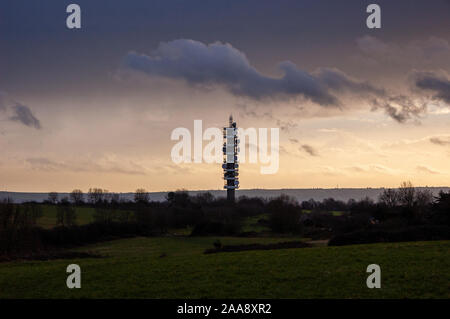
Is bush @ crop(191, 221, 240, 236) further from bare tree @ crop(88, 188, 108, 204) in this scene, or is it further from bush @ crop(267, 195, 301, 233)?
bare tree @ crop(88, 188, 108, 204)

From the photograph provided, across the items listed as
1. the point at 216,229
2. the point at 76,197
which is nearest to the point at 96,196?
the point at 76,197

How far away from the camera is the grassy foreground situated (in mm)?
20250

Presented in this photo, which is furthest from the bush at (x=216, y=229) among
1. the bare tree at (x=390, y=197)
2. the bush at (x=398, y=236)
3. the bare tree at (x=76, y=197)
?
the bare tree at (x=76, y=197)

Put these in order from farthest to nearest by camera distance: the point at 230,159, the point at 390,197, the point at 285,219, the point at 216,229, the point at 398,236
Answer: the point at 230,159 < the point at 390,197 < the point at 216,229 < the point at 285,219 < the point at 398,236

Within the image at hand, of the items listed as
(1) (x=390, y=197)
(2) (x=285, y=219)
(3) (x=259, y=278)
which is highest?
(1) (x=390, y=197)

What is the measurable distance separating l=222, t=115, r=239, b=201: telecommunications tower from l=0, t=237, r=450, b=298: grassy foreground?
355 feet

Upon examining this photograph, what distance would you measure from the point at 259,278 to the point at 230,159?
116 meters

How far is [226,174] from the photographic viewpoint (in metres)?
141

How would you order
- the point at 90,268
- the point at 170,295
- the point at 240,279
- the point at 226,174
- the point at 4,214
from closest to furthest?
the point at 170,295 < the point at 240,279 < the point at 90,268 < the point at 4,214 < the point at 226,174

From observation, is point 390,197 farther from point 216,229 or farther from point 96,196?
point 96,196

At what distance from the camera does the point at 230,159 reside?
139250mm
